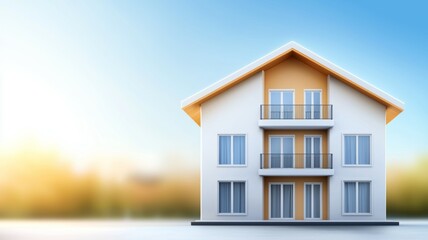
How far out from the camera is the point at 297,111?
1316 inches

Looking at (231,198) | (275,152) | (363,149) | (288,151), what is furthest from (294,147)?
(231,198)

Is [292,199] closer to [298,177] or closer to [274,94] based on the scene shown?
[298,177]

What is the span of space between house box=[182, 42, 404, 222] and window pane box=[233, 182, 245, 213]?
0.05 metres

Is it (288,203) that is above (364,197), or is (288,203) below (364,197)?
below

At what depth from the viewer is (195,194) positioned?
152ft

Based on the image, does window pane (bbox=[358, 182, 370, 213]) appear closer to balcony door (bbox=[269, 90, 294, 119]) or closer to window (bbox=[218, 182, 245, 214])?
balcony door (bbox=[269, 90, 294, 119])

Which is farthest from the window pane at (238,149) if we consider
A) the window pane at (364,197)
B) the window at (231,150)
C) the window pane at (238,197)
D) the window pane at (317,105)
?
the window pane at (364,197)

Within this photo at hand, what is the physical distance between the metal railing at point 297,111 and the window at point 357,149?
151 centimetres

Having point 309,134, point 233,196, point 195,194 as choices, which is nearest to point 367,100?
point 309,134

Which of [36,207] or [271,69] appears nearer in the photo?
[271,69]

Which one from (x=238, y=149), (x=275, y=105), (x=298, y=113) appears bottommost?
(x=238, y=149)

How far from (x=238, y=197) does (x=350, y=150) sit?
5.69 metres

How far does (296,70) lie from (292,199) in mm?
6122

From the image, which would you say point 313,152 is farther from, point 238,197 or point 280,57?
point 280,57
